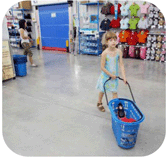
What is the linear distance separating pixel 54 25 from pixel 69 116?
798 cm

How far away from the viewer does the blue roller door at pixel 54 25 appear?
9.02m

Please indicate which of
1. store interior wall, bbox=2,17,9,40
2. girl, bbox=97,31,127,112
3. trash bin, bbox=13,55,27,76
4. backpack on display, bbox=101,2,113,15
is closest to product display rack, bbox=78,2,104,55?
backpack on display, bbox=101,2,113,15

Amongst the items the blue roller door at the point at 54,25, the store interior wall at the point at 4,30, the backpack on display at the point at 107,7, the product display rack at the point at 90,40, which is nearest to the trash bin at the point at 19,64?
the store interior wall at the point at 4,30

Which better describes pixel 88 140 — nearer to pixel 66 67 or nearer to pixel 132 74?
pixel 132 74

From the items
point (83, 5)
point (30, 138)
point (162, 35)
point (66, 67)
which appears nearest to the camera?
point (30, 138)

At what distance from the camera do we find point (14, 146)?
210 centimetres

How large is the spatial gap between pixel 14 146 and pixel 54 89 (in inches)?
76.8

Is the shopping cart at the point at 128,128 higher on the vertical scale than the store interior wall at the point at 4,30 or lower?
lower

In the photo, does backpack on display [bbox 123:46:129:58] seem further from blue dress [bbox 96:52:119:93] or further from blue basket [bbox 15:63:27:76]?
blue dress [bbox 96:52:119:93]

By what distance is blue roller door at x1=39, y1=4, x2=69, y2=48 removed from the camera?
9023mm

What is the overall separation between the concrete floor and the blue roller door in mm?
5149

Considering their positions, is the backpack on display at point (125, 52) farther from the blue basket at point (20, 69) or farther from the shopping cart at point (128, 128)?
the shopping cart at point (128, 128)

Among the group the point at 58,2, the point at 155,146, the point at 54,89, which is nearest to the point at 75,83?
the point at 54,89

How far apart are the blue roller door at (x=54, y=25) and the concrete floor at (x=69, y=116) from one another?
5149 millimetres
